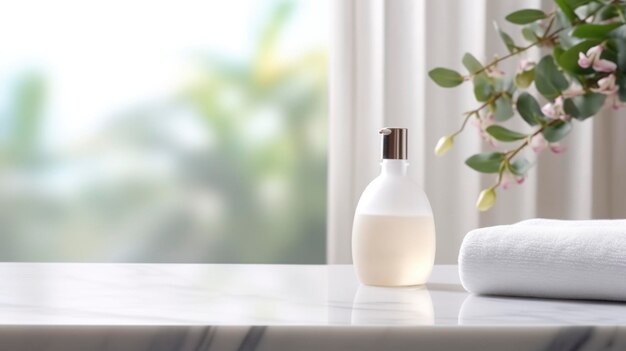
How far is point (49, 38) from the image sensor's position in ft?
7.67

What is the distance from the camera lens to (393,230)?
2.65 feet

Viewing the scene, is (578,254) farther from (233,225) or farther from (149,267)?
(233,225)

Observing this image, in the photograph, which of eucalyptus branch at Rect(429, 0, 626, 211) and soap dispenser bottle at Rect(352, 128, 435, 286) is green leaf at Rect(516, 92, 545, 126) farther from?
soap dispenser bottle at Rect(352, 128, 435, 286)

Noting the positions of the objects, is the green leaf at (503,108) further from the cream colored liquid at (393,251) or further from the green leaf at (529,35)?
the cream colored liquid at (393,251)

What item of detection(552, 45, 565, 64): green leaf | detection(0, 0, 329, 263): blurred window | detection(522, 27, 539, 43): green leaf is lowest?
detection(0, 0, 329, 263): blurred window

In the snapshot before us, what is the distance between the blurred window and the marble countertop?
4.81 feet

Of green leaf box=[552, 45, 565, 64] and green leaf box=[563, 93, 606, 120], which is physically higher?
green leaf box=[552, 45, 565, 64]

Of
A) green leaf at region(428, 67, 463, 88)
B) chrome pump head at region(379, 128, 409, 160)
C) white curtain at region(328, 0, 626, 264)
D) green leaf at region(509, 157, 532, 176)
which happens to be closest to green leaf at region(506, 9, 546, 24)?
green leaf at region(428, 67, 463, 88)

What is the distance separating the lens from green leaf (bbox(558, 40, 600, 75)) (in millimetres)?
927

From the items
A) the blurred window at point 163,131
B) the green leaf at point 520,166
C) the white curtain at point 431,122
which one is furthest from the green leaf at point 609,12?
the blurred window at point 163,131

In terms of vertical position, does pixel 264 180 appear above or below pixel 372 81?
below

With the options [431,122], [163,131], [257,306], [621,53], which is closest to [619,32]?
[621,53]

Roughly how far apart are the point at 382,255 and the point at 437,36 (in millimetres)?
1499

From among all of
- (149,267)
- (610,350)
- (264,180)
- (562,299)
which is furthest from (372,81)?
(610,350)
